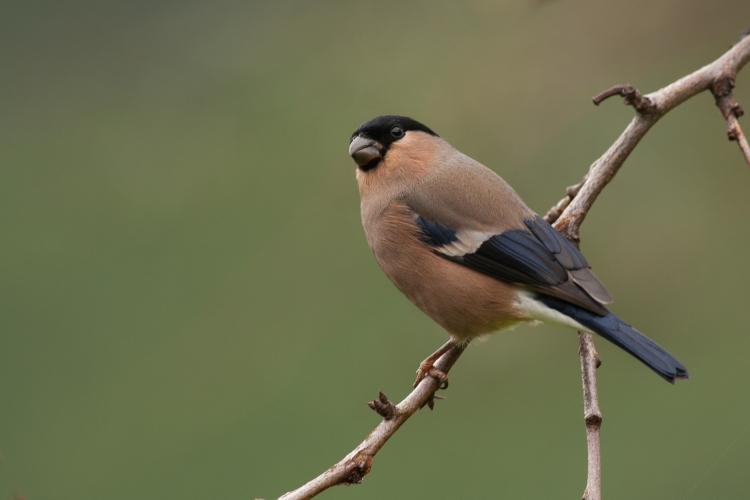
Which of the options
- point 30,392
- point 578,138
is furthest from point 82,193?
point 578,138

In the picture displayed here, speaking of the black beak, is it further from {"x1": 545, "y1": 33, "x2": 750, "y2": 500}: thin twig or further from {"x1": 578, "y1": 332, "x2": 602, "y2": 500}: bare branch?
{"x1": 578, "y1": 332, "x2": 602, "y2": 500}: bare branch

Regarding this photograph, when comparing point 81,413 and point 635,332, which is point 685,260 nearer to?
point 635,332

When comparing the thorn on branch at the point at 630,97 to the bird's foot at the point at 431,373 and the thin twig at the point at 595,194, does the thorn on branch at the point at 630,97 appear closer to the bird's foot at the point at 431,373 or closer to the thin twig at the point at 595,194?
the thin twig at the point at 595,194

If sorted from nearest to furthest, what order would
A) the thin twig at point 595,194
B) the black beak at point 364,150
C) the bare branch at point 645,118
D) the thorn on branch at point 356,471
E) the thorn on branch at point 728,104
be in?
1. the thorn on branch at point 356,471
2. the thin twig at point 595,194
3. the thorn on branch at point 728,104
4. the bare branch at point 645,118
5. the black beak at point 364,150

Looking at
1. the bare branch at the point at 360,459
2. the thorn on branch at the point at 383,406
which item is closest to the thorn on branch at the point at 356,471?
the bare branch at the point at 360,459

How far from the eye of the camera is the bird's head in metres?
3.36

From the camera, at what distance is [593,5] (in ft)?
17.8

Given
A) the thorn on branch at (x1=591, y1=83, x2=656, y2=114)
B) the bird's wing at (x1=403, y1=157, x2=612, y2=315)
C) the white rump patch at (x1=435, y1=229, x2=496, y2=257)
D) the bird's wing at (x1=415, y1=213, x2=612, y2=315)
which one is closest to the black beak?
the bird's wing at (x1=403, y1=157, x2=612, y2=315)

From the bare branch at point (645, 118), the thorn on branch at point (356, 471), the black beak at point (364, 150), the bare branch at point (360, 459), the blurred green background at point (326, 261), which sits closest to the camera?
the bare branch at point (360, 459)

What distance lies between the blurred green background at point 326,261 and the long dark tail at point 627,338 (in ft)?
4.72

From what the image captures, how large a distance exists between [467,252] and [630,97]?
84cm

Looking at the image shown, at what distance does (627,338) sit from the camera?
2.62 metres

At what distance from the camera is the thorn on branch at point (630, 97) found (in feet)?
9.14

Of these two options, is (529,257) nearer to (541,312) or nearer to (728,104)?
(541,312)
